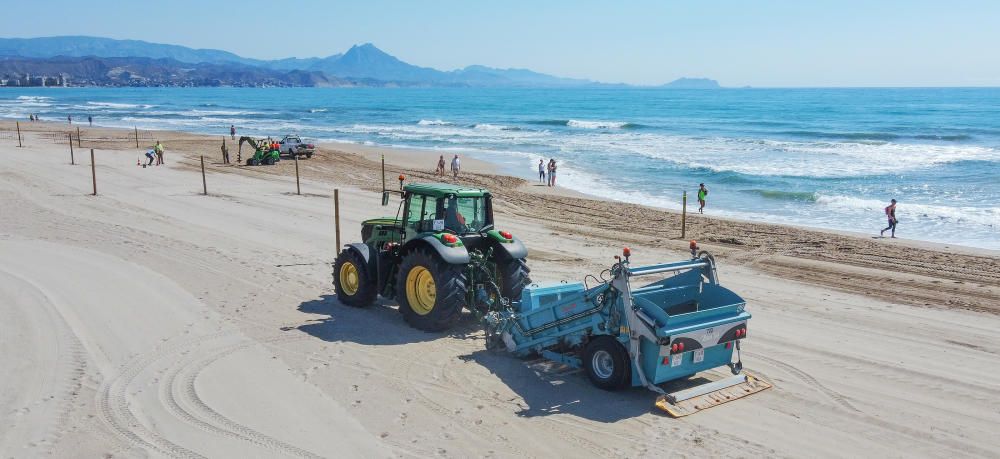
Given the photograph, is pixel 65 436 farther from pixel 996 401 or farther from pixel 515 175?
pixel 515 175

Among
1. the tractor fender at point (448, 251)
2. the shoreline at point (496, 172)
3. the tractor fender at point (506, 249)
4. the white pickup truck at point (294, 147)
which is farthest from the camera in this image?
the white pickup truck at point (294, 147)

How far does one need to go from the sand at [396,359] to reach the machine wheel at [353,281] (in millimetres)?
192

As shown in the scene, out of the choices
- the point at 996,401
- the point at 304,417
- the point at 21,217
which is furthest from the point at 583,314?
the point at 21,217

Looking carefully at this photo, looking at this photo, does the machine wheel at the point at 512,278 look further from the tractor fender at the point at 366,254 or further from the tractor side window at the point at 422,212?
the tractor fender at the point at 366,254

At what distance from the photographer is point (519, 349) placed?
9125 mm

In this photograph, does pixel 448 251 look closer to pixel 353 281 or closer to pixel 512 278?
pixel 512 278

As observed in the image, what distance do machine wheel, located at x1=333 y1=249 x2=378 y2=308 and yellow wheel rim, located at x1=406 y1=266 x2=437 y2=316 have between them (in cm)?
109

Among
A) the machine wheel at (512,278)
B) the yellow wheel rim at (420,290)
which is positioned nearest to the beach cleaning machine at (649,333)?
the machine wheel at (512,278)

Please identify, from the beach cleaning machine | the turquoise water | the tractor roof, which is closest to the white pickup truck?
the turquoise water

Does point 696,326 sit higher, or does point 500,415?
point 696,326

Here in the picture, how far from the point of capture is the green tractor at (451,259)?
9711 mm

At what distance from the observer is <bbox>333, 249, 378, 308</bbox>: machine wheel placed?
1112 centimetres

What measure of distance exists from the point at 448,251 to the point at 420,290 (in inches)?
34.9

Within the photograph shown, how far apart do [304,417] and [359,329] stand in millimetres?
2924
